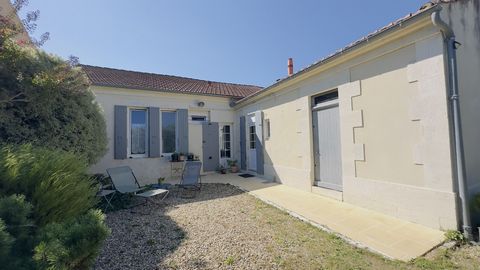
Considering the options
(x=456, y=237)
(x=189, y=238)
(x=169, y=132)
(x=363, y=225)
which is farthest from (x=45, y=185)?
(x=169, y=132)

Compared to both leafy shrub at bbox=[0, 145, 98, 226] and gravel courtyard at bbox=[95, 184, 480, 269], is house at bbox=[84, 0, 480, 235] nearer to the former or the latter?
gravel courtyard at bbox=[95, 184, 480, 269]

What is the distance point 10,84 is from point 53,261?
4.11m

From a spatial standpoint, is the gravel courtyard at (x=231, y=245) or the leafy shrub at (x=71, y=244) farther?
the gravel courtyard at (x=231, y=245)

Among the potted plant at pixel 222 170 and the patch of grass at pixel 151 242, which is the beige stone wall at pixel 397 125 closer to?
the patch of grass at pixel 151 242

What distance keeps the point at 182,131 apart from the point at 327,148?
622 cm

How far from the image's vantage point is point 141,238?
3654mm

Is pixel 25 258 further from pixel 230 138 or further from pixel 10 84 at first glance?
pixel 230 138

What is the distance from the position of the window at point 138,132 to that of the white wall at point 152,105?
400 mm

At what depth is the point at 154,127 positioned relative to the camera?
30.2 ft

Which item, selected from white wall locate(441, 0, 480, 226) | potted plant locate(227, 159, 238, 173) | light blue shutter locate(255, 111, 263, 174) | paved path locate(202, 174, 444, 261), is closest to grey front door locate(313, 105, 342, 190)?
paved path locate(202, 174, 444, 261)

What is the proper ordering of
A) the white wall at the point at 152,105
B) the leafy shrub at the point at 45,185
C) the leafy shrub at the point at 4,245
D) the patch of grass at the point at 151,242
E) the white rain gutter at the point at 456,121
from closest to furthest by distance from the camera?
the leafy shrub at the point at 4,245, the leafy shrub at the point at 45,185, the white rain gutter at the point at 456,121, the patch of grass at the point at 151,242, the white wall at the point at 152,105

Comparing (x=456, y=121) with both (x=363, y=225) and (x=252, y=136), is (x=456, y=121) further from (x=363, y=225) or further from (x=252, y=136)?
(x=252, y=136)

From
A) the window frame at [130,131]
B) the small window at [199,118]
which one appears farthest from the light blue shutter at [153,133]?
the small window at [199,118]

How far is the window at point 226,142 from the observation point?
35.7 ft
